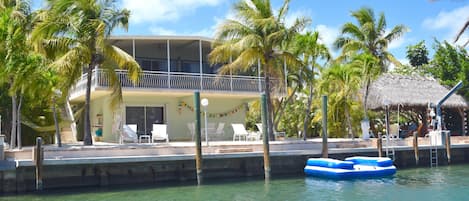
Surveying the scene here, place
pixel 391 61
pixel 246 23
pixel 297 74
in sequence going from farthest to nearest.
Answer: pixel 391 61 < pixel 297 74 < pixel 246 23

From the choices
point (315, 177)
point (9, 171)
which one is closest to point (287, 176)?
point (315, 177)

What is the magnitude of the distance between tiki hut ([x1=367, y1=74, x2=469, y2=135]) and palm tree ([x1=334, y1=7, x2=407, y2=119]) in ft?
5.26

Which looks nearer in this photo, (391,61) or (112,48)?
(112,48)

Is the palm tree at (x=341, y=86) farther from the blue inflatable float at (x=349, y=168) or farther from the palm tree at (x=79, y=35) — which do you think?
the palm tree at (x=79, y=35)

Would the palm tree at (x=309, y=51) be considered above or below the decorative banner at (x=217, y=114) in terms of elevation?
above

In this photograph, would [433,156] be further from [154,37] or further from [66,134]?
[66,134]

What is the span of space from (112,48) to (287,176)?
7.83m

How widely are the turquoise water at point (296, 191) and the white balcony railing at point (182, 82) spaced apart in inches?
283

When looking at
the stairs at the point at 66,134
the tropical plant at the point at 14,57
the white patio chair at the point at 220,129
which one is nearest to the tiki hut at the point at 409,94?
the white patio chair at the point at 220,129

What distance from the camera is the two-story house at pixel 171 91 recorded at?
23.3 m

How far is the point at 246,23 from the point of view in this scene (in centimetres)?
2216

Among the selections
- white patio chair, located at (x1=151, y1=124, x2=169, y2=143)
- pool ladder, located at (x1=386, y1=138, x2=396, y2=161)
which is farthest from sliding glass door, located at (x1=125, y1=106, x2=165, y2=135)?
pool ladder, located at (x1=386, y1=138, x2=396, y2=161)

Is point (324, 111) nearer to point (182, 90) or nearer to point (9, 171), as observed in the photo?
point (182, 90)

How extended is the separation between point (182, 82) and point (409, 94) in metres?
12.6
